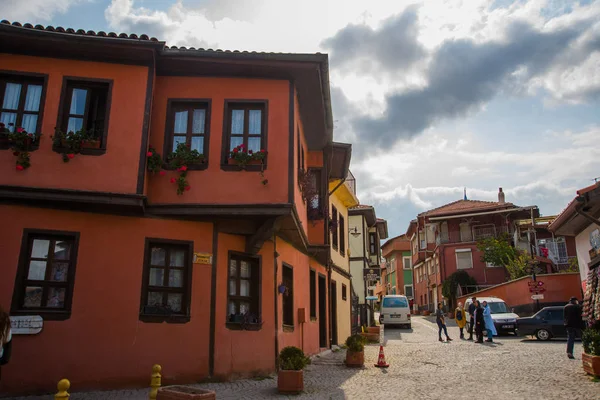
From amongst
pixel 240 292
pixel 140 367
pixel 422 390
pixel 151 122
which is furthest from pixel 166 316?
pixel 422 390

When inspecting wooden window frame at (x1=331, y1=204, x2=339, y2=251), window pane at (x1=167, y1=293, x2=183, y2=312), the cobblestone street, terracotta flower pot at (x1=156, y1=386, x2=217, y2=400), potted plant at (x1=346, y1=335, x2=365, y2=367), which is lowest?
the cobblestone street

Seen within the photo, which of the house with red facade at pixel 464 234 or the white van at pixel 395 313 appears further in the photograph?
the house with red facade at pixel 464 234

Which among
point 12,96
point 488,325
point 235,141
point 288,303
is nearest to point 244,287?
point 288,303

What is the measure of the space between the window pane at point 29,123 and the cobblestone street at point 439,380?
5115mm

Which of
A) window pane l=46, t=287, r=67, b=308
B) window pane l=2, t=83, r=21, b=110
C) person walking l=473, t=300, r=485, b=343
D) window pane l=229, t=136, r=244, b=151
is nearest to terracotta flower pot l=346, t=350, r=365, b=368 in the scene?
window pane l=229, t=136, r=244, b=151

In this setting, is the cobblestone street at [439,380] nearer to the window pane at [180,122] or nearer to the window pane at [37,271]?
the window pane at [37,271]

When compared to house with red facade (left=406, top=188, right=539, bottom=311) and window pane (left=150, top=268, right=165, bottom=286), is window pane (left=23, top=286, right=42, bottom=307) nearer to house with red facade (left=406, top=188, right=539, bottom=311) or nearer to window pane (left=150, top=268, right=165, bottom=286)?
window pane (left=150, top=268, right=165, bottom=286)

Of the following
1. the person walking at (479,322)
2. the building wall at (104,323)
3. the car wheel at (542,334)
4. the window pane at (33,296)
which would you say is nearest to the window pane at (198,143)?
the building wall at (104,323)

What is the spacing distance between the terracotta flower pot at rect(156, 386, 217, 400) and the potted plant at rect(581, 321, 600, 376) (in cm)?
812

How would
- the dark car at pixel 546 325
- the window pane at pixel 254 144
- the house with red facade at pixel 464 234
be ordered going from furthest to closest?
the house with red facade at pixel 464 234, the dark car at pixel 546 325, the window pane at pixel 254 144

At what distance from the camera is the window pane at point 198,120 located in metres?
Answer: 12.0

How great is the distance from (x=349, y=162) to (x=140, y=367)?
35.6 feet

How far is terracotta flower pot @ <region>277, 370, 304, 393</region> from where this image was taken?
32.5 ft

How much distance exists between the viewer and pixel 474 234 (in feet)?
167
